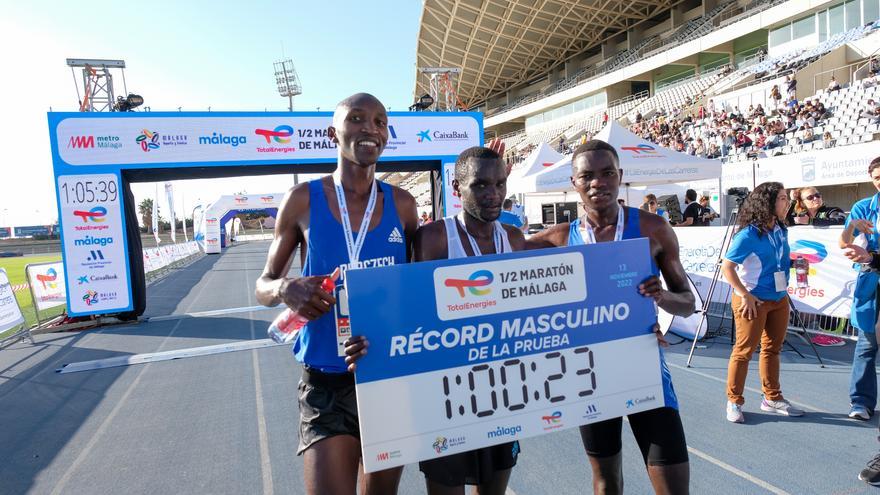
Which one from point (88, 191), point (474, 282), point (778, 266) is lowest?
point (778, 266)

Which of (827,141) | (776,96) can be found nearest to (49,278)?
(827,141)

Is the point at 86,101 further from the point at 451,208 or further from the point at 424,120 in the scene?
the point at 451,208

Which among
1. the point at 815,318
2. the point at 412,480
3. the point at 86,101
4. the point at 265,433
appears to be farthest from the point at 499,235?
the point at 86,101

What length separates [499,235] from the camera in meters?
2.21

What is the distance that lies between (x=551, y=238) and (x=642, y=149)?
747 centimetres

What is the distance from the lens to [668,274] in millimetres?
2279

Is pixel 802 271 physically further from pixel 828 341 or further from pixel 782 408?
pixel 782 408

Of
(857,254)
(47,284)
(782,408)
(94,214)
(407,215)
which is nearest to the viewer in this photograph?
(407,215)

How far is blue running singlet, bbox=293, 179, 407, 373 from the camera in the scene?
1944 millimetres

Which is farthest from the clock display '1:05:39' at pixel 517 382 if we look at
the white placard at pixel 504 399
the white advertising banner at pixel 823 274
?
the white advertising banner at pixel 823 274

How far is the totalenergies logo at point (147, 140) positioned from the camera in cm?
869

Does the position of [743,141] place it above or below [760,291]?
above

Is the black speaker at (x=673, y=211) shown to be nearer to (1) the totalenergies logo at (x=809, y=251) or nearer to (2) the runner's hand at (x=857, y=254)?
(1) the totalenergies logo at (x=809, y=251)

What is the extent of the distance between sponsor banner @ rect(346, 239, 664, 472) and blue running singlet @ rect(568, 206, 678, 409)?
0.08 meters
